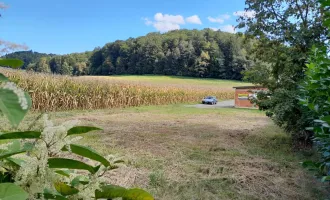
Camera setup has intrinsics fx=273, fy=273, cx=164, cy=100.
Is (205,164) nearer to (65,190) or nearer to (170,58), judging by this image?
(65,190)

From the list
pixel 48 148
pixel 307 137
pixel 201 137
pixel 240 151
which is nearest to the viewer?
pixel 48 148

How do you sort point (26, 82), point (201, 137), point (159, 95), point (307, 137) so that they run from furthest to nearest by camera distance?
point (159, 95), point (26, 82), point (201, 137), point (307, 137)

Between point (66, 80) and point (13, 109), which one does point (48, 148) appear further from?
point (66, 80)

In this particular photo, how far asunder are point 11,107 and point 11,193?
177 millimetres

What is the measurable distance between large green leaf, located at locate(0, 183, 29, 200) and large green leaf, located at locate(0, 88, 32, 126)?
17 cm

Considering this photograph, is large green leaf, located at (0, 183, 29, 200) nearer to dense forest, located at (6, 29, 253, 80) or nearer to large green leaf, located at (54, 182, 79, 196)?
large green leaf, located at (54, 182, 79, 196)

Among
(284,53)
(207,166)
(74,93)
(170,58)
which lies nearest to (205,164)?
(207,166)

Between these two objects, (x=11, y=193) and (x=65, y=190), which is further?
(x=65, y=190)

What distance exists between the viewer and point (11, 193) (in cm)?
48

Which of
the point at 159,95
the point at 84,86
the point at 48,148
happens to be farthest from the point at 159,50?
the point at 48,148

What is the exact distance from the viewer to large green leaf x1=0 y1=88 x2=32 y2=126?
39cm

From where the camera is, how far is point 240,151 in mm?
5422

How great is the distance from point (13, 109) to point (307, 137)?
6.59 metres

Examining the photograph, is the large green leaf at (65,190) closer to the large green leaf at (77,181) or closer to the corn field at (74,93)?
the large green leaf at (77,181)
